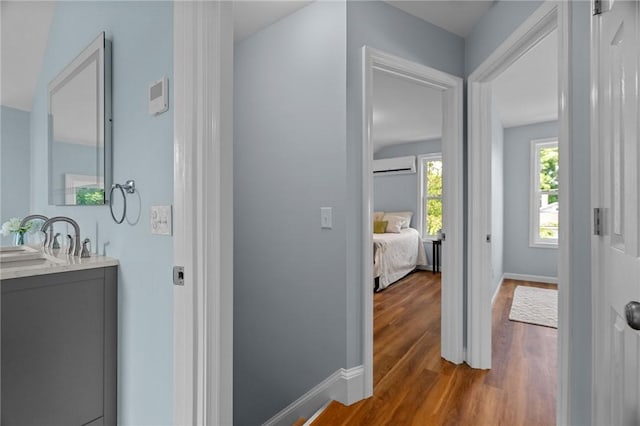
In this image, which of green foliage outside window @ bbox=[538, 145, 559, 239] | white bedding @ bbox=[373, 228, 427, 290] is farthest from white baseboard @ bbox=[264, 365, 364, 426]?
green foliage outside window @ bbox=[538, 145, 559, 239]

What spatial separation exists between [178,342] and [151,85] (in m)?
0.93

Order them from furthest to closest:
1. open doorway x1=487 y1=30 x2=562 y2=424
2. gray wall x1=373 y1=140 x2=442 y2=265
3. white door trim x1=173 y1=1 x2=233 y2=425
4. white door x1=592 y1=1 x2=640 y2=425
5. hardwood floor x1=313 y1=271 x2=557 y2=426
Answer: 1. gray wall x1=373 y1=140 x2=442 y2=265
2. open doorway x1=487 y1=30 x2=562 y2=424
3. hardwood floor x1=313 y1=271 x2=557 y2=426
4. white door trim x1=173 y1=1 x2=233 y2=425
5. white door x1=592 y1=1 x2=640 y2=425

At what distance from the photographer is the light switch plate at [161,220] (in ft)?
3.50

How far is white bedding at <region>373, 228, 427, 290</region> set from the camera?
4.43 metres

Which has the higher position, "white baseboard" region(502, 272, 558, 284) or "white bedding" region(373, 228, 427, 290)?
"white bedding" region(373, 228, 427, 290)

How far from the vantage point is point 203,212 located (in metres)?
0.95

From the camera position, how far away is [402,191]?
6449 millimetres

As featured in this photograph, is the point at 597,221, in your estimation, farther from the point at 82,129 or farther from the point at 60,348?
the point at 82,129

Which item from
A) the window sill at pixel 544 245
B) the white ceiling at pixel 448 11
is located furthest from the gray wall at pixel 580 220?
the window sill at pixel 544 245

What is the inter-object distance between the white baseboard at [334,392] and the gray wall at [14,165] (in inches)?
120

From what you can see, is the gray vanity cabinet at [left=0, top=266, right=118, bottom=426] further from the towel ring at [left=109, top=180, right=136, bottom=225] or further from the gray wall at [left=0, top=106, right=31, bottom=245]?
the gray wall at [left=0, top=106, right=31, bottom=245]

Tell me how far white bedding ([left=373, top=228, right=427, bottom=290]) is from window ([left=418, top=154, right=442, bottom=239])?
12.3 inches

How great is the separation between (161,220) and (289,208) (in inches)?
41.6

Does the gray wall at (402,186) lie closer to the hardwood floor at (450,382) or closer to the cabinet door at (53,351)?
the hardwood floor at (450,382)
